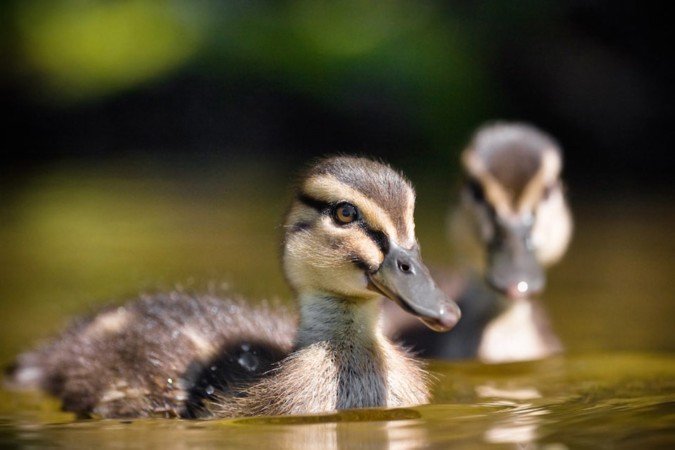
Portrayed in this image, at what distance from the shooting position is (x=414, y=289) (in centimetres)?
324

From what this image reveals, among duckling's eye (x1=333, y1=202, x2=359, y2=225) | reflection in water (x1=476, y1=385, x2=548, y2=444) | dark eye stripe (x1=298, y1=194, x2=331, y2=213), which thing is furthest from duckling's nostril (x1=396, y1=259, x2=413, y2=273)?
reflection in water (x1=476, y1=385, x2=548, y2=444)

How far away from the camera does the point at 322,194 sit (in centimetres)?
352

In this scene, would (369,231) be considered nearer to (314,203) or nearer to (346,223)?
(346,223)

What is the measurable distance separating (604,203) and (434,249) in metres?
2.14

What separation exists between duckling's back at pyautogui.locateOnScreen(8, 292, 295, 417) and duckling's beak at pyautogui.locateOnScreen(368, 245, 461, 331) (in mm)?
561

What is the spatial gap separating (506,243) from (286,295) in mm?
1528

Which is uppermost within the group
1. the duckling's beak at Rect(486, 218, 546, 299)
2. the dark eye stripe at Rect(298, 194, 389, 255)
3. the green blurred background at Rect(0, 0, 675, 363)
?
the green blurred background at Rect(0, 0, 675, 363)

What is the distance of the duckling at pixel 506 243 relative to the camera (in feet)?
15.8

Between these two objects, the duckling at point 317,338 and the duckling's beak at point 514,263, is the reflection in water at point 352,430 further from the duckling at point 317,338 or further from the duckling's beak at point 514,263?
the duckling's beak at point 514,263

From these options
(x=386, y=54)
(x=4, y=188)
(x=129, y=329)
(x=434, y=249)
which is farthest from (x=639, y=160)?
(x=129, y=329)

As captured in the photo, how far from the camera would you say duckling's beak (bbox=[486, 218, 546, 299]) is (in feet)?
15.3

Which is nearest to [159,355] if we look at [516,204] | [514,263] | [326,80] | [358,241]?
[358,241]

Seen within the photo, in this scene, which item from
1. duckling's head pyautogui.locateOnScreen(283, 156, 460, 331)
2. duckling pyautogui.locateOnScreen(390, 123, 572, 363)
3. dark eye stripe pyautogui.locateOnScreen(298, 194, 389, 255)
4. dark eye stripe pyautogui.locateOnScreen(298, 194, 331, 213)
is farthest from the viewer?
duckling pyautogui.locateOnScreen(390, 123, 572, 363)

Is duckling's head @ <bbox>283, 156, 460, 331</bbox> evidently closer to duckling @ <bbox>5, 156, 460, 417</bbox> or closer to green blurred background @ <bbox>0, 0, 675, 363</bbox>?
duckling @ <bbox>5, 156, 460, 417</bbox>
